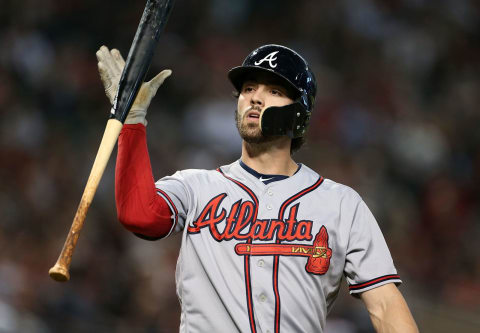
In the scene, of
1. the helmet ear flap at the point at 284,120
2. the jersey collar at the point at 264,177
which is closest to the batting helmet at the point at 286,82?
the helmet ear flap at the point at 284,120

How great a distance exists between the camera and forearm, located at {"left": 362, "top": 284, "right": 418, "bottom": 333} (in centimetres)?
271

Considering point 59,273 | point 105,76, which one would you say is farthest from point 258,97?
point 59,273

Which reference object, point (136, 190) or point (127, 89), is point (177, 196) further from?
point (127, 89)

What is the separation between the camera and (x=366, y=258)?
281 centimetres

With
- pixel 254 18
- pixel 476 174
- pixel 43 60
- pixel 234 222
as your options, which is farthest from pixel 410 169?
pixel 234 222

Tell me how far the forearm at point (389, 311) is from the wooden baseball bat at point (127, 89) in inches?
42.0

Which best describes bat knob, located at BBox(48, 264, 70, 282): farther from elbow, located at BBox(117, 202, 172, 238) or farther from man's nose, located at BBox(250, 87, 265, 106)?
man's nose, located at BBox(250, 87, 265, 106)

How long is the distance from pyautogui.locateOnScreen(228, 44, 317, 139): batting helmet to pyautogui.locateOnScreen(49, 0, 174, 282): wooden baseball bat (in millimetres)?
386

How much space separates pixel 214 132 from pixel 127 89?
4.72m

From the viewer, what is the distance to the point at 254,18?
8.86 m

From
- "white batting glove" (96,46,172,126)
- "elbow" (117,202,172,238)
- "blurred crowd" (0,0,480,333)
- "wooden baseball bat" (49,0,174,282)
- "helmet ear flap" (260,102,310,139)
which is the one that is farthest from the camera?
"blurred crowd" (0,0,480,333)

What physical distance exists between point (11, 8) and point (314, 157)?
3.36 metres

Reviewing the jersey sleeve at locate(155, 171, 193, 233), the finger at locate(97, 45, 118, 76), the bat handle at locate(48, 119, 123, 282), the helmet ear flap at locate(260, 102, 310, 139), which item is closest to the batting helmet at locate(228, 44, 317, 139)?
the helmet ear flap at locate(260, 102, 310, 139)

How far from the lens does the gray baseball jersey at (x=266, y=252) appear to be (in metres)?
2.70
